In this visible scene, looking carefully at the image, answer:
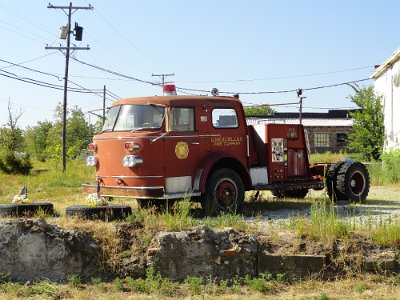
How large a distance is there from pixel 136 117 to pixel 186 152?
3.73 ft

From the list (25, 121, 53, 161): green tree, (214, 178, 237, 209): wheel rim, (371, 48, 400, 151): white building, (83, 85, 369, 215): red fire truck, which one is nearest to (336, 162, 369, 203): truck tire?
(83, 85, 369, 215): red fire truck

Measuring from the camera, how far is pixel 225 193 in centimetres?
1095

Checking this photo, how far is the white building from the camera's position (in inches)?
1095

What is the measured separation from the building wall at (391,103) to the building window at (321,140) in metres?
26.5

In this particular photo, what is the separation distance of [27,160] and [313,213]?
2658 cm

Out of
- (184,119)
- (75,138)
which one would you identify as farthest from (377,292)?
(75,138)

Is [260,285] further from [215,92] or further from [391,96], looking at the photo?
[391,96]

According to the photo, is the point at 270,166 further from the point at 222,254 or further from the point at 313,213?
the point at 222,254

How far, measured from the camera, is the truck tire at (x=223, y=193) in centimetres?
1067

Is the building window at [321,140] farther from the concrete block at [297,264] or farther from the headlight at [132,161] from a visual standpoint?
the concrete block at [297,264]

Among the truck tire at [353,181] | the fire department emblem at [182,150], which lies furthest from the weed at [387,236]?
the truck tire at [353,181]

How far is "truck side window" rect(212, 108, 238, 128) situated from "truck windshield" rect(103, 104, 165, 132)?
1.12 meters

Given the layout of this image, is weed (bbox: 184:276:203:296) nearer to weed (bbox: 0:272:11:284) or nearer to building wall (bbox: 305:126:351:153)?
weed (bbox: 0:272:11:284)

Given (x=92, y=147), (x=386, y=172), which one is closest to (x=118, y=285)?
(x=92, y=147)
